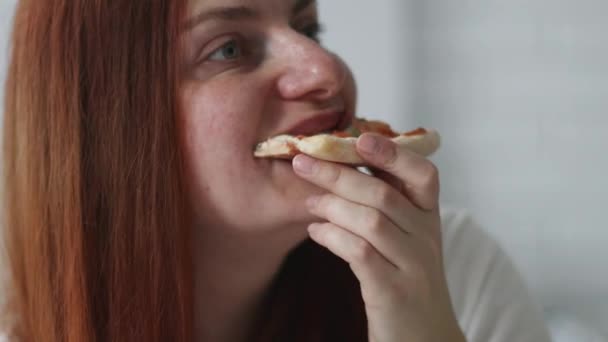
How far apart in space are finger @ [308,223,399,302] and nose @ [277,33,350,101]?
8.5 inches

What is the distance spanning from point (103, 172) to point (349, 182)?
0.40 m

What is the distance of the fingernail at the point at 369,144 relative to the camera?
948 millimetres

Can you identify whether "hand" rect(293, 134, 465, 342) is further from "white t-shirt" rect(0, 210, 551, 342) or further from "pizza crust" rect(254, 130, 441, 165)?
"white t-shirt" rect(0, 210, 551, 342)

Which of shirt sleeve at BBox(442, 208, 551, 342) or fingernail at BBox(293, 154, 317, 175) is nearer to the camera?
fingernail at BBox(293, 154, 317, 175)

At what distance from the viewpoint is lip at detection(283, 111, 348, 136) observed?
104 centimetres

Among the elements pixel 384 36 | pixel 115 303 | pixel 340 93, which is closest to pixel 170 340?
pixel 115 303

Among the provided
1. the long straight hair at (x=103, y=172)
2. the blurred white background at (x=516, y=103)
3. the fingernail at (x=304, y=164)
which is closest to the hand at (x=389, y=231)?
the fingernail at (x=304, y=164)

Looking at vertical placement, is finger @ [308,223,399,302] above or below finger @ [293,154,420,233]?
below

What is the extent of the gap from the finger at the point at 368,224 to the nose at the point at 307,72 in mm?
173

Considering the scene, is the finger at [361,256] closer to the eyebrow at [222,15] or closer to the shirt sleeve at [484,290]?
the eyebrow at [222,15]

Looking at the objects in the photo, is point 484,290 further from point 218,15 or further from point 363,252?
point 218,15

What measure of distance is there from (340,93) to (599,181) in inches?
63.3

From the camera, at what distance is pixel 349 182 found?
38.3 inches

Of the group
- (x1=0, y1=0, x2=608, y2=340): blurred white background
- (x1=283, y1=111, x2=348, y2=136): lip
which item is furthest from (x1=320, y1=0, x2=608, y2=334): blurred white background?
(x1=283, y1=111, x2=348, y2=136): lip
